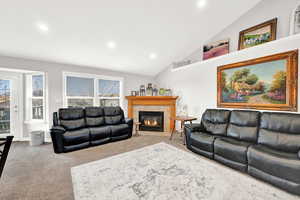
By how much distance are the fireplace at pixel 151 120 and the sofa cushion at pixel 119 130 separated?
1.06m

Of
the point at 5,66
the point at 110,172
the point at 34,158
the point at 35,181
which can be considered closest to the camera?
the point at 35,181

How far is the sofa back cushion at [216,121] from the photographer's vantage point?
9.46 feet

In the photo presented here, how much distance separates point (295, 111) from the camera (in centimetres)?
231

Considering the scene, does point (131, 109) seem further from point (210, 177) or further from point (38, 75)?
point (210, 177)

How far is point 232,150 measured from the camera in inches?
84.0

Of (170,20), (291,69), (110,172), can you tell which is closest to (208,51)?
(170,20)

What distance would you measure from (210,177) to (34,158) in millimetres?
3193

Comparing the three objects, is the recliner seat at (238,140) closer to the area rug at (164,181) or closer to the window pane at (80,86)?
the area rug at (164,181)

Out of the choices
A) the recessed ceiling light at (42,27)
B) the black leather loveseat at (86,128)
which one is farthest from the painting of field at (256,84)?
the recessed ceiling light at (42,27)

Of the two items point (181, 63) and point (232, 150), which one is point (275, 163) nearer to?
point (232, 150)

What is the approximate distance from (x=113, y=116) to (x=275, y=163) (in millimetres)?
3637

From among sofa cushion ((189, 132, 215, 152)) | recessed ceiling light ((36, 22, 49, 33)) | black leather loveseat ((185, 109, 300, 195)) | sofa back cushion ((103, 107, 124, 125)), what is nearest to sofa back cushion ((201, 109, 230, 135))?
black leather loveseat ((185, 109, 300, 195))

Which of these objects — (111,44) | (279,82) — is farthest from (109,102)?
(279,82)

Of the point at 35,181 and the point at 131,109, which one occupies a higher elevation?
the point at 131,109
